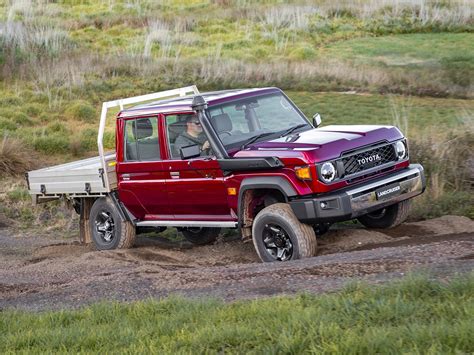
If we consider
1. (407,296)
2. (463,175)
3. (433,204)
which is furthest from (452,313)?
(463,175)

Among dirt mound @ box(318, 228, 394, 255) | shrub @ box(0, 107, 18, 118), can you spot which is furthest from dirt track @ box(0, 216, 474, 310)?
shrub @ box(0, 107, 18, 118)

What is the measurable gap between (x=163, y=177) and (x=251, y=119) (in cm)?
131

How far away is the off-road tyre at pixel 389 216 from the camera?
11.4 m

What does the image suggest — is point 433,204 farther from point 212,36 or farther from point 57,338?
point 212,36

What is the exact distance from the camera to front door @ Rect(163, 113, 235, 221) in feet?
35.3

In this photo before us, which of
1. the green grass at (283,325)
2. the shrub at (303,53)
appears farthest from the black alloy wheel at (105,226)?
the shrub at (303,53)

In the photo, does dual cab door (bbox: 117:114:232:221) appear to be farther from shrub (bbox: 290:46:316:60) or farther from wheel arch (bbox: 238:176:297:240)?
shrub (bbox: 290:46:316:60)

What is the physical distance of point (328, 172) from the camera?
9.80 metres

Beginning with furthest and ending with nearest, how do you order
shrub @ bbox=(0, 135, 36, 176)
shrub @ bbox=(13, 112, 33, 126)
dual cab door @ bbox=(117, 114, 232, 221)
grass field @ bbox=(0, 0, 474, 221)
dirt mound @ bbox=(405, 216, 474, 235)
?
shrub @ bbox=(13, 112, 33, 126) < grass field @ bbox=(0, 0, 474, 221) < shrub @ bbox=(0, 135, 36, 176) < dirt mound @ bbox=(405, 216, 474, 235) < dual cab door @ bbox=(117, 114, 232, 221)

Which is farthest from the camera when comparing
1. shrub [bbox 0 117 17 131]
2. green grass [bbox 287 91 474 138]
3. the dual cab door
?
shrub [bbox 0 117 17 131]

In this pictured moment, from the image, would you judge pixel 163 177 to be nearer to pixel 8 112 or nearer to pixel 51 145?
pixel 51 145

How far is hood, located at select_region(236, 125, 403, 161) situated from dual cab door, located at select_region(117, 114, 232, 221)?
662mm

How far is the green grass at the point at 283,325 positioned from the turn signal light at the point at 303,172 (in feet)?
8.67

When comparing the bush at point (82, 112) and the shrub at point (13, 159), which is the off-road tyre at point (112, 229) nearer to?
the shrub at point (13, 159)
